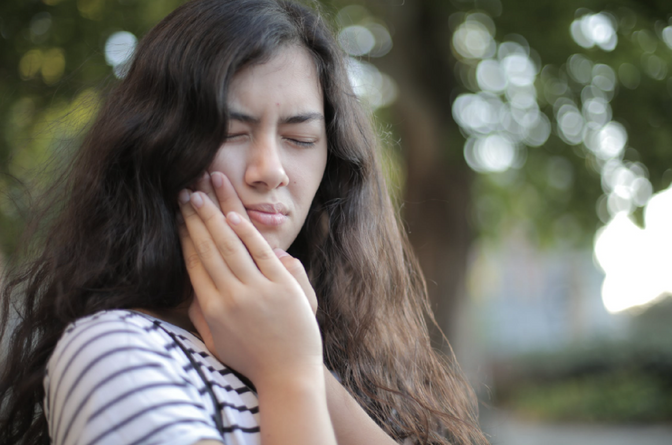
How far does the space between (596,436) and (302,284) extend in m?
10.5

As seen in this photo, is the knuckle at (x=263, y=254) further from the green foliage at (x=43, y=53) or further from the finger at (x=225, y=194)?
the green foliage at (x=43, y=53)

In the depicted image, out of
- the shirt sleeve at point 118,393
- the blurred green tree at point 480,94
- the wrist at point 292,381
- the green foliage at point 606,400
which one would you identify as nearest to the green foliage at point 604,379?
the green foliage at point 606,400

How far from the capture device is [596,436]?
1008 centimetres

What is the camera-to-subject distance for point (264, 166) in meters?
1.45

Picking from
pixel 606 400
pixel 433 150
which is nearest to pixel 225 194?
pixel 433 150

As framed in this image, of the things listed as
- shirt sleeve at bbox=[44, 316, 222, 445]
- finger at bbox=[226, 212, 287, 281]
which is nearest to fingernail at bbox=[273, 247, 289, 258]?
finger at bbox=[226, 212, 287, 281]

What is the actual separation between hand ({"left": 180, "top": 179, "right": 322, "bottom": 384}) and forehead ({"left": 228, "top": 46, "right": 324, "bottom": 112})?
0.29 meters

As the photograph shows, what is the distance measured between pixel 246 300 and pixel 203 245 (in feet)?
0.65

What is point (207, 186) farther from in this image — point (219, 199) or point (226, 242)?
point (226, 242)

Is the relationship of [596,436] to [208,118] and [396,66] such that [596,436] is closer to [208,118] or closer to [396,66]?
[396,66]

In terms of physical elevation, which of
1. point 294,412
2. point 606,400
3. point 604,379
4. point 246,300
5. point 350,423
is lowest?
point 606,400

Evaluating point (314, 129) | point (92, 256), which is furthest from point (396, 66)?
point (92, 256)

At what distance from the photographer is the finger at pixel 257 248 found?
1341 millimetres

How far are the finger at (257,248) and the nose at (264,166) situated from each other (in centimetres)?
11
